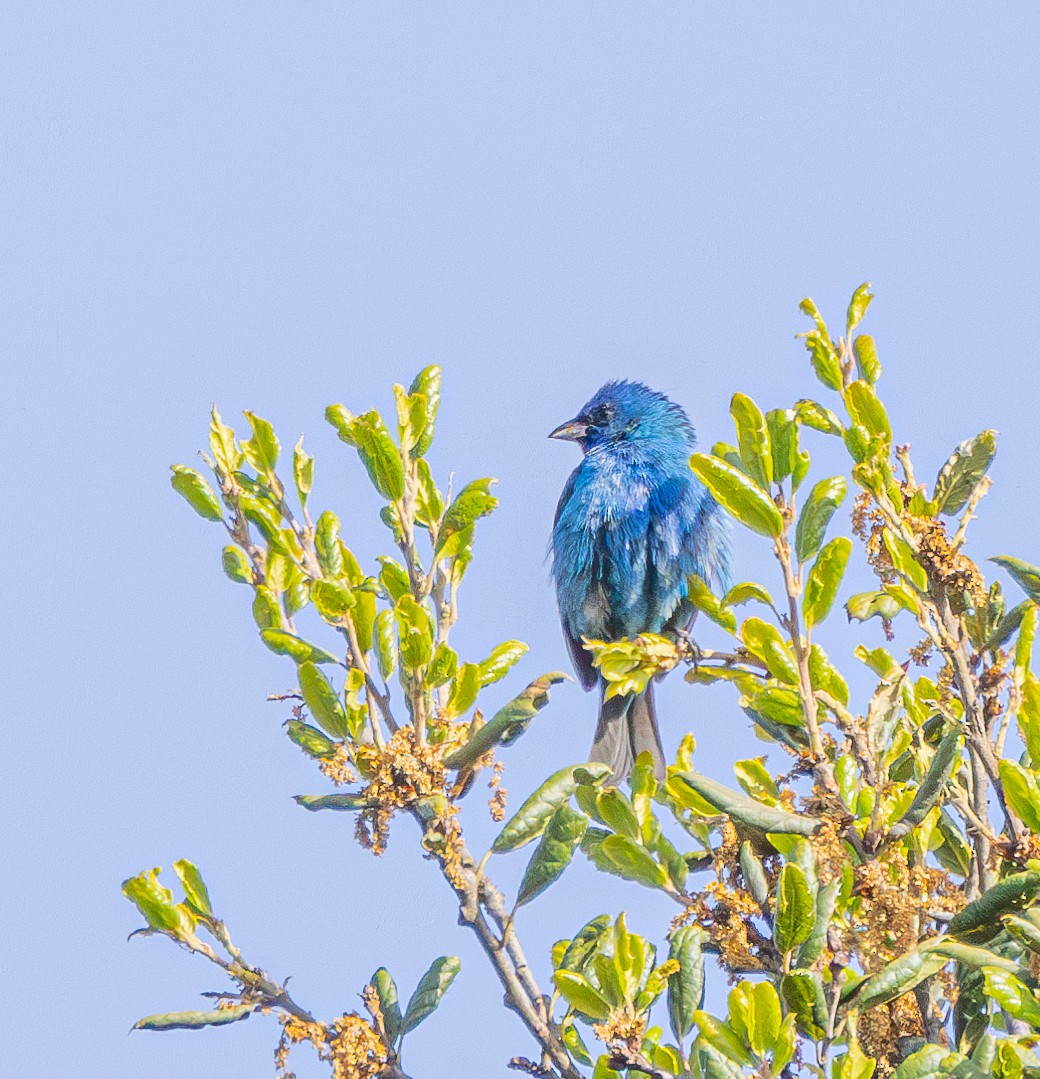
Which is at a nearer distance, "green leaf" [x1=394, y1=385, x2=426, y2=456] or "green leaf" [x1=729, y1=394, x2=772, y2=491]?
"green leaf" [x1=729, y1=394, x2=772, y2=491]

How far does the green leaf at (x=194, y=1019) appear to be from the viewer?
9.19 feet

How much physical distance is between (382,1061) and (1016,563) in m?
1.56

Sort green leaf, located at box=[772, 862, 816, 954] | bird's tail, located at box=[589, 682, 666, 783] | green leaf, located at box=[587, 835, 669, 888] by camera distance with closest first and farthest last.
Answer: green leaf, located at box=[772, 862, 816, 954], green leaf, located at box=[587, 835, 669, 888], bird's tail, located at box=[589, 682, 666, 783]

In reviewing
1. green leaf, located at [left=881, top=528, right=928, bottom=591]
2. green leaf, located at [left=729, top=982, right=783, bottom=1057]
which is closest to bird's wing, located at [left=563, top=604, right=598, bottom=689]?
green leaf, located at [left=881, top=528, right=928, bottom=591]

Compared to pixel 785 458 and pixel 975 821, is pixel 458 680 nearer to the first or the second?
pixel 785 458

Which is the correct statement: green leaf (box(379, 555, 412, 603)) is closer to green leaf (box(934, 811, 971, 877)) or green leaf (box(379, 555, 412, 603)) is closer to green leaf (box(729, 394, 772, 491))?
green leaf (box(729, 394, 772, 491))

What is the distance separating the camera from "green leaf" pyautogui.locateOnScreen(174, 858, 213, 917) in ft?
9.52

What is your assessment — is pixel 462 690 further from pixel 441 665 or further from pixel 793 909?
pixel 793 909

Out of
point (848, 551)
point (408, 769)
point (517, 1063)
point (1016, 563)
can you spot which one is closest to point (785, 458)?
point (848, 551)

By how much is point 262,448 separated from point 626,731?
11.6 ft

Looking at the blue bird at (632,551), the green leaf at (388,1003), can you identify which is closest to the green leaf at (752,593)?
the green leaf at (388,1003)

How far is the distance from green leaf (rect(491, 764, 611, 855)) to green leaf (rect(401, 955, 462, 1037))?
0.26 meters

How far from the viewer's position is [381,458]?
310 centimetres

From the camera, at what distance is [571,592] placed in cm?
670
